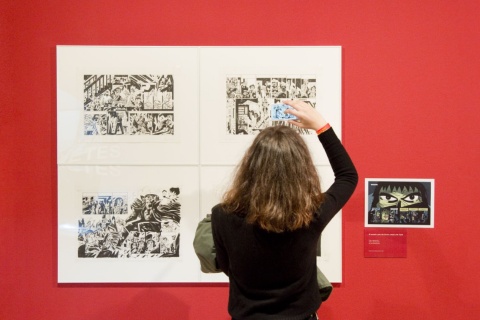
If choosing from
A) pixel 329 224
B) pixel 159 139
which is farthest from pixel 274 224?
pixel 159 139

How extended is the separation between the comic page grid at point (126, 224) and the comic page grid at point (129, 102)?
0.10 meters

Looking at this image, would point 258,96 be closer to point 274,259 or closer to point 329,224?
point 329,224

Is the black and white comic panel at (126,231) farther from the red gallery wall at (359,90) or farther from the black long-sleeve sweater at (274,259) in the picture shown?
the black long-sleeve sweater at (274,259)

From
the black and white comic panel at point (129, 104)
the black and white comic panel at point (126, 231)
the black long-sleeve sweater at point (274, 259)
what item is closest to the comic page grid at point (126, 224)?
the black and white comic panel at point (126, 231)

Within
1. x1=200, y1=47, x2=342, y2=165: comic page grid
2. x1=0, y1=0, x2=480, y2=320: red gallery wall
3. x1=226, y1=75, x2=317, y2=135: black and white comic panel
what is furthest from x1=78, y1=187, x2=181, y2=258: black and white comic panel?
x1=226, y1=75, x2=317, y2=135: black and white comic panel

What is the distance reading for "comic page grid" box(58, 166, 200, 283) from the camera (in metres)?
1.70

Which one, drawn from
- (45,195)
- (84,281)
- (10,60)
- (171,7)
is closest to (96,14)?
(171,7)

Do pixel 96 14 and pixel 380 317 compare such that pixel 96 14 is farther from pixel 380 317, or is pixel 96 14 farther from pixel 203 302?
pixel 380 317

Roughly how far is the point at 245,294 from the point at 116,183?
35.5 inches

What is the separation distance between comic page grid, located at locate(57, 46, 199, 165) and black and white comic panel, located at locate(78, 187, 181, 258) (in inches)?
9.6

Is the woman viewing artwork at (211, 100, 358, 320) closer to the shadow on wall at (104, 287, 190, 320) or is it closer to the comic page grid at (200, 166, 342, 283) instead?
the comic page grid at (200, 166, 342, 283)

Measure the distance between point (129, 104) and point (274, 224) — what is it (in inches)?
40.2

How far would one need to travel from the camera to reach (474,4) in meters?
1.71

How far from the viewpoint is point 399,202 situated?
1709 mm
